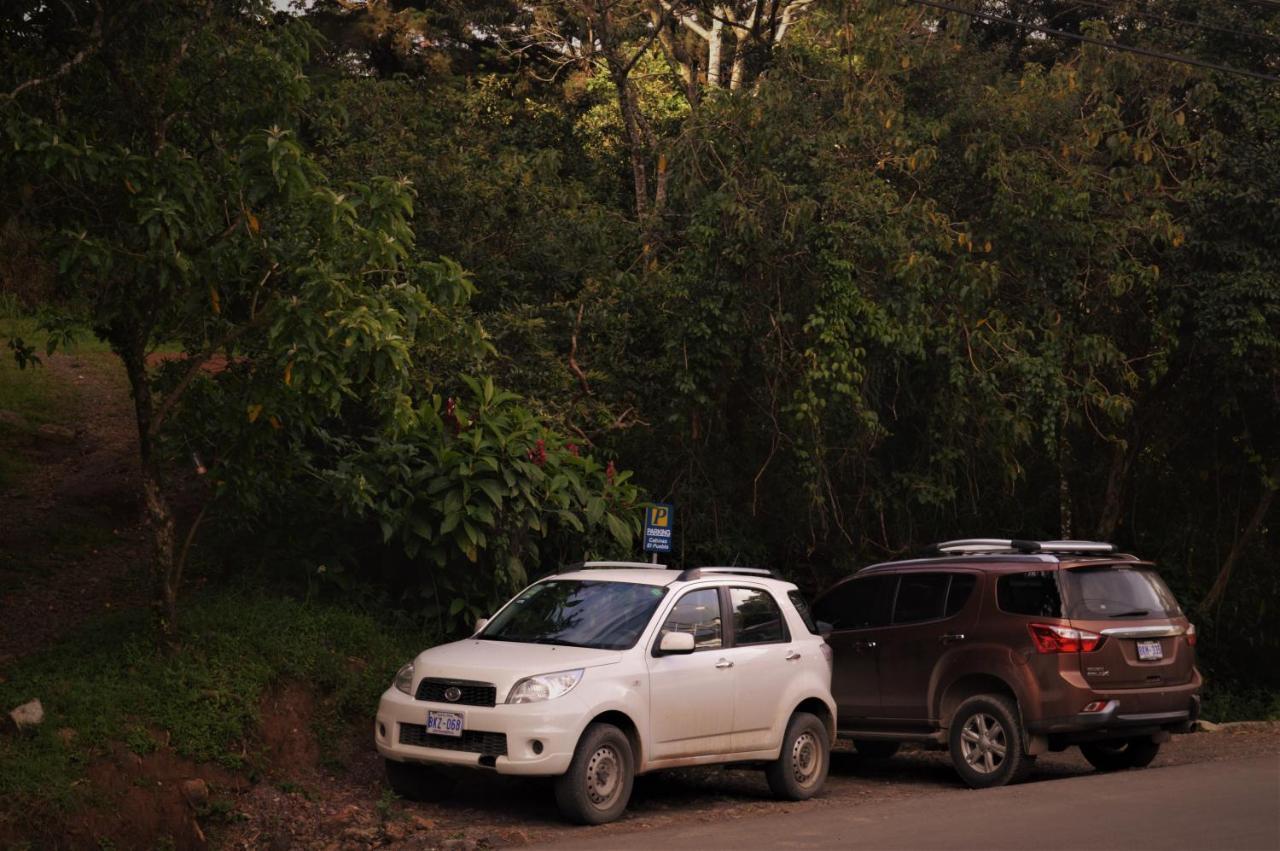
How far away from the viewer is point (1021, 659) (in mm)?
11789

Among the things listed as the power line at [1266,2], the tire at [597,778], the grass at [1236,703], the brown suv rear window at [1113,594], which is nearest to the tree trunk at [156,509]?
the tire at [597,778]

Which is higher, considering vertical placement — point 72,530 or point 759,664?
point 72,530

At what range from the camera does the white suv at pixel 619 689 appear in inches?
378

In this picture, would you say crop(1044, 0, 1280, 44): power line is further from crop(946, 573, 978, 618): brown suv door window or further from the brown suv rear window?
crop(946, 573, 978, 618): brown suv door window

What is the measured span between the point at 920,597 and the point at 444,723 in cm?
506

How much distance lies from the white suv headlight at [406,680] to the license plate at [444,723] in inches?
15.5

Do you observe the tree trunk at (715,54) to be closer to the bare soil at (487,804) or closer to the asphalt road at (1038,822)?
the bare soil at (487,804)

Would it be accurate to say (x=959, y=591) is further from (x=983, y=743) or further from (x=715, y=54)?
(x=715, y=54)

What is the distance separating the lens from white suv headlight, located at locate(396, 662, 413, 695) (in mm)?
10239

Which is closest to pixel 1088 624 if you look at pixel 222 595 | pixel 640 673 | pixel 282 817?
pixel 640 673

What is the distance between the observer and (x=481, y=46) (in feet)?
98.0

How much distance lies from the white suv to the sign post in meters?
1.69

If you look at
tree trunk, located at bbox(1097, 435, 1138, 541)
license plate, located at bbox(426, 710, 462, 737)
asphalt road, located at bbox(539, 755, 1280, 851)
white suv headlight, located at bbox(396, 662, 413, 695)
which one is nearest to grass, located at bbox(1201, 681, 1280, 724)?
tree trunk, located at bbox(1097, 435, 1138, 541)

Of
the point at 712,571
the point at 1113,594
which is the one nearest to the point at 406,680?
the point at 712,571
